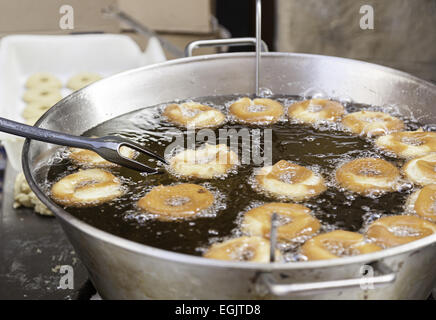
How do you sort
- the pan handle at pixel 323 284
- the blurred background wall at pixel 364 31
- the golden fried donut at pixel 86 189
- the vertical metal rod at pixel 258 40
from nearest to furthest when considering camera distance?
the pan handle at pixel 323 284 → the golden fried donut at pixel 86 189 → the vertical metal rod at pixel 258 40 → the blurred background wall at pixel 364 31

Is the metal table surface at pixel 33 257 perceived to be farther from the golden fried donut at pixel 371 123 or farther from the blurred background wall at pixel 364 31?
the blurred background wall at pixel 364 31

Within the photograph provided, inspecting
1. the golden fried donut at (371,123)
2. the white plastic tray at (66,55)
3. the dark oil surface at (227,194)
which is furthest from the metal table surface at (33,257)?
the white plastic tray at (66,55)

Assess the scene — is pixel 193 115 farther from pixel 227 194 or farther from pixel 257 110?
pixel 227 194

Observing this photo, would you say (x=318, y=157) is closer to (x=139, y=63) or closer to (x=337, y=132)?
(x=337, y=132)

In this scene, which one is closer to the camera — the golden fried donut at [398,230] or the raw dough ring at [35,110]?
the golden fried donut at [398,230]

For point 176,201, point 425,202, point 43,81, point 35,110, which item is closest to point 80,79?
point 43,81

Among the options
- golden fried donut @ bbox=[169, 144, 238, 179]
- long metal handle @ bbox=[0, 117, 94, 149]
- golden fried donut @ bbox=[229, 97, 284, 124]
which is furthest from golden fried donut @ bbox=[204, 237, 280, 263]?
golden fried donut @ bbox=[229, 97, 284, 124]

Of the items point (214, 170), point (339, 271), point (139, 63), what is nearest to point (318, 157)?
Answer: point (214, 170)
